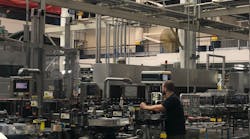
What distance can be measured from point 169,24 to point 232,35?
7.35 ft

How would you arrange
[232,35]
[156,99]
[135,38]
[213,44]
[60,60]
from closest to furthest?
1. [156,99]
2. [60,60]
3. [232,35]
4. [213,44]
5. [135,38]

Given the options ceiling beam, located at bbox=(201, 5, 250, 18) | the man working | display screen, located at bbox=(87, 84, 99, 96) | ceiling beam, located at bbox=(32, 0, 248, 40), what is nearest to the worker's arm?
the man working

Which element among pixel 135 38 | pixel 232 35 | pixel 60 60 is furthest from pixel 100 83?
pixel 135 38

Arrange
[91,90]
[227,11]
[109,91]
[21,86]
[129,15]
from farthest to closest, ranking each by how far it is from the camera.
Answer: [227,11] → [129,15] → [109,91] → [91,90] → [21,86]

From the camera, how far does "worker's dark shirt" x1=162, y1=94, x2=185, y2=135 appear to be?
174 inches

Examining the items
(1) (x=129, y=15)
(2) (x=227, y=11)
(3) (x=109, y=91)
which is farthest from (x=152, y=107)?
(2) (x=227, y=11)

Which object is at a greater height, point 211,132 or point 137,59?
point 137,59

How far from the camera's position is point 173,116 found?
175 inches

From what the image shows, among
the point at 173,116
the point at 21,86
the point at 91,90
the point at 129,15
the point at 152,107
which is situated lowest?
the point at 173,116

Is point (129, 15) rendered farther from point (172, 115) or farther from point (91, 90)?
point (172, 115)

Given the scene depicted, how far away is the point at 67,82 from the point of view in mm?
5016

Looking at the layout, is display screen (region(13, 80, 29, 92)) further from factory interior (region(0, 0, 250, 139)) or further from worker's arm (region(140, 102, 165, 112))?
worker's arm (region(140, 102, 165, 112))

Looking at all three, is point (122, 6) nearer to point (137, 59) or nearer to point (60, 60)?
point (60, 60)

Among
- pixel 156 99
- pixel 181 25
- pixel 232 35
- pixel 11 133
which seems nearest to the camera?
pixel 11 133
